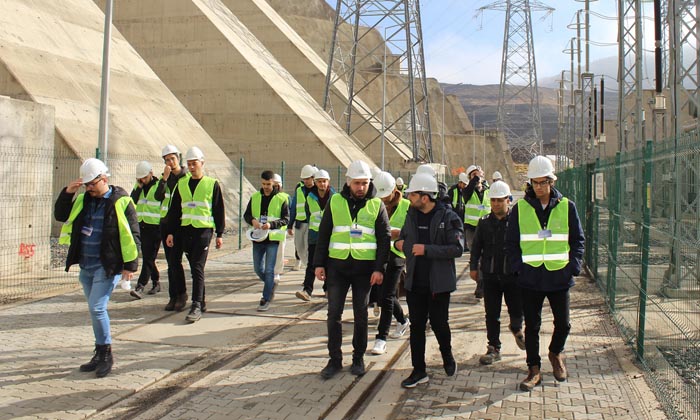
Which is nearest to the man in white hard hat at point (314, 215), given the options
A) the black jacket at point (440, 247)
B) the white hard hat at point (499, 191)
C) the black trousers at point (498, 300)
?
the white hard hat at point (499, 191)

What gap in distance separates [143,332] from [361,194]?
326cm

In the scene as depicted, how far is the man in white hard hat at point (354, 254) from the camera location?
19.7 feet

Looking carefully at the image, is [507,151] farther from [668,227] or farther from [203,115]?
[668,227]

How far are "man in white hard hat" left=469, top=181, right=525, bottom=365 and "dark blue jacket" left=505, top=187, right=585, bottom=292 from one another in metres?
0.62

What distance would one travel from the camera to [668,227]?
28.9 ft

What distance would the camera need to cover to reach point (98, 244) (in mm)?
5891

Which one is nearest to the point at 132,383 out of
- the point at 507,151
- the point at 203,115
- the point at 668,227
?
the point at 668,227

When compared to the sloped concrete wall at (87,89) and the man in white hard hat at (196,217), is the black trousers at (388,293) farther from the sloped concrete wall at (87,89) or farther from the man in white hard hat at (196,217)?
the sloped concrete wall at (87,89)

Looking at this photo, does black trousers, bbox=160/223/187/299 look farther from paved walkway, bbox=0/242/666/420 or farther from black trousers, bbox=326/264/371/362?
black trousers, bbox=326/264/371/362

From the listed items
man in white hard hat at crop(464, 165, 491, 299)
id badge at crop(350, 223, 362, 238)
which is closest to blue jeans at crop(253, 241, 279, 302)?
id badge at crop(350, 223, 362, 238)

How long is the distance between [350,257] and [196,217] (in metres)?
2.91

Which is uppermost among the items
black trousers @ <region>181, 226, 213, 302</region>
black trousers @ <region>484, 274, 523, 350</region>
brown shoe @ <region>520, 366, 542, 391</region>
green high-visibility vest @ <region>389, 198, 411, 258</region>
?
green high-visibility vest @ <region>389, 198, 411, 258</region>

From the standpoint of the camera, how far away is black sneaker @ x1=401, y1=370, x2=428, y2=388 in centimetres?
565

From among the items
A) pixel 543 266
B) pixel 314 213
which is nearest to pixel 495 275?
pixel 543 266
